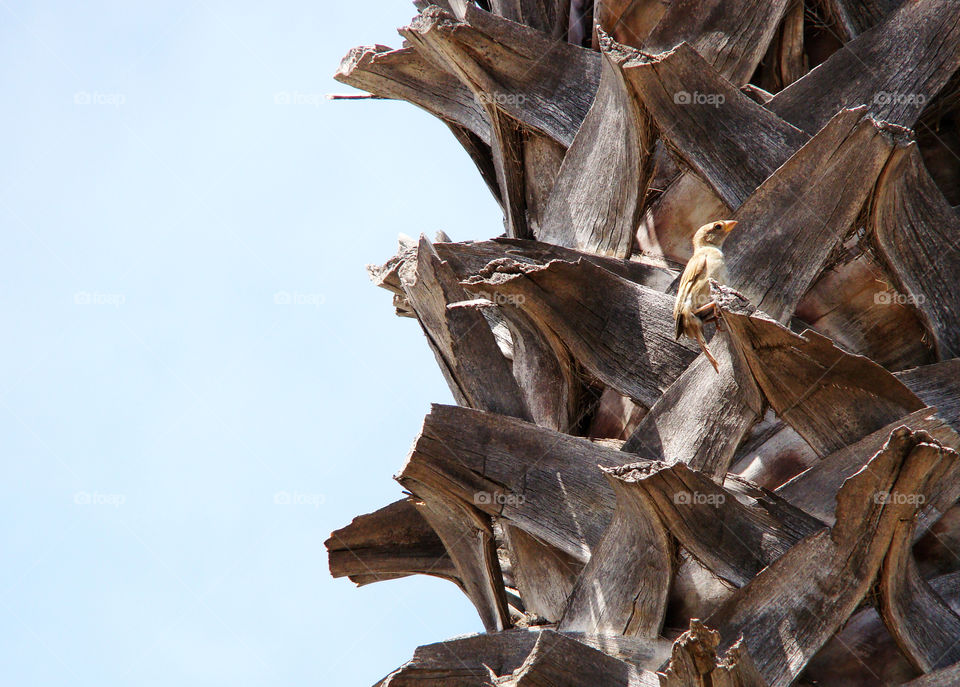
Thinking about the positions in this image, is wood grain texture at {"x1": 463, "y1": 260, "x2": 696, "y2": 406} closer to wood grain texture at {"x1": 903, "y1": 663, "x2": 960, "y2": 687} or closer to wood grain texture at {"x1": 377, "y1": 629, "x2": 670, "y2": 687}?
wood grain texture at {"x1": 377, "y1": 629, "x2": 670, "y2": 687}

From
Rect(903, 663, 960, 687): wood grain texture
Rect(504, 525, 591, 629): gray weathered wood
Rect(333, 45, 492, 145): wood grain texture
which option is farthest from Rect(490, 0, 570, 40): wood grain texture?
Rect(903, 663, 960, 687): wood grain texture

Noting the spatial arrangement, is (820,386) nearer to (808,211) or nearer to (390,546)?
(808,211)

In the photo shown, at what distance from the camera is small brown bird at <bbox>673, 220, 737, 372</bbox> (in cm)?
196

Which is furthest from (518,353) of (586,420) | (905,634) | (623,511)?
(905,634)

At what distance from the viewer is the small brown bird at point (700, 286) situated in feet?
6.42

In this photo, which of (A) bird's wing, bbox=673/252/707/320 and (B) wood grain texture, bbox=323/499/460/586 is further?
(B) wood grain texture, bbox=323/499/460/586

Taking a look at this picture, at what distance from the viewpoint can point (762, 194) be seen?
2051mm

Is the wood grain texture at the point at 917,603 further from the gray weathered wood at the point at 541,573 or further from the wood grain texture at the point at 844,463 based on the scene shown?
the gray weathered wood at the point at 541,573

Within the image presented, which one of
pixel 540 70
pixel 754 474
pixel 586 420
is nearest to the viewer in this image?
pixel 754 474

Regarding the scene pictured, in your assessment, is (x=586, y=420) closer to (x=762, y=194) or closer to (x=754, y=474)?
(x=754, y=474)

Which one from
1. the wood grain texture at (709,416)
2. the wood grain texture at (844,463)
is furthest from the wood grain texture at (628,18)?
the wood grain texture at (844,463)

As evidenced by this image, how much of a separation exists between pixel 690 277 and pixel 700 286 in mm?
33

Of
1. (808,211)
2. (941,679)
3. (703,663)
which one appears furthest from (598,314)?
(941,679)

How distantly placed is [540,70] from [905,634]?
66.6 inches
